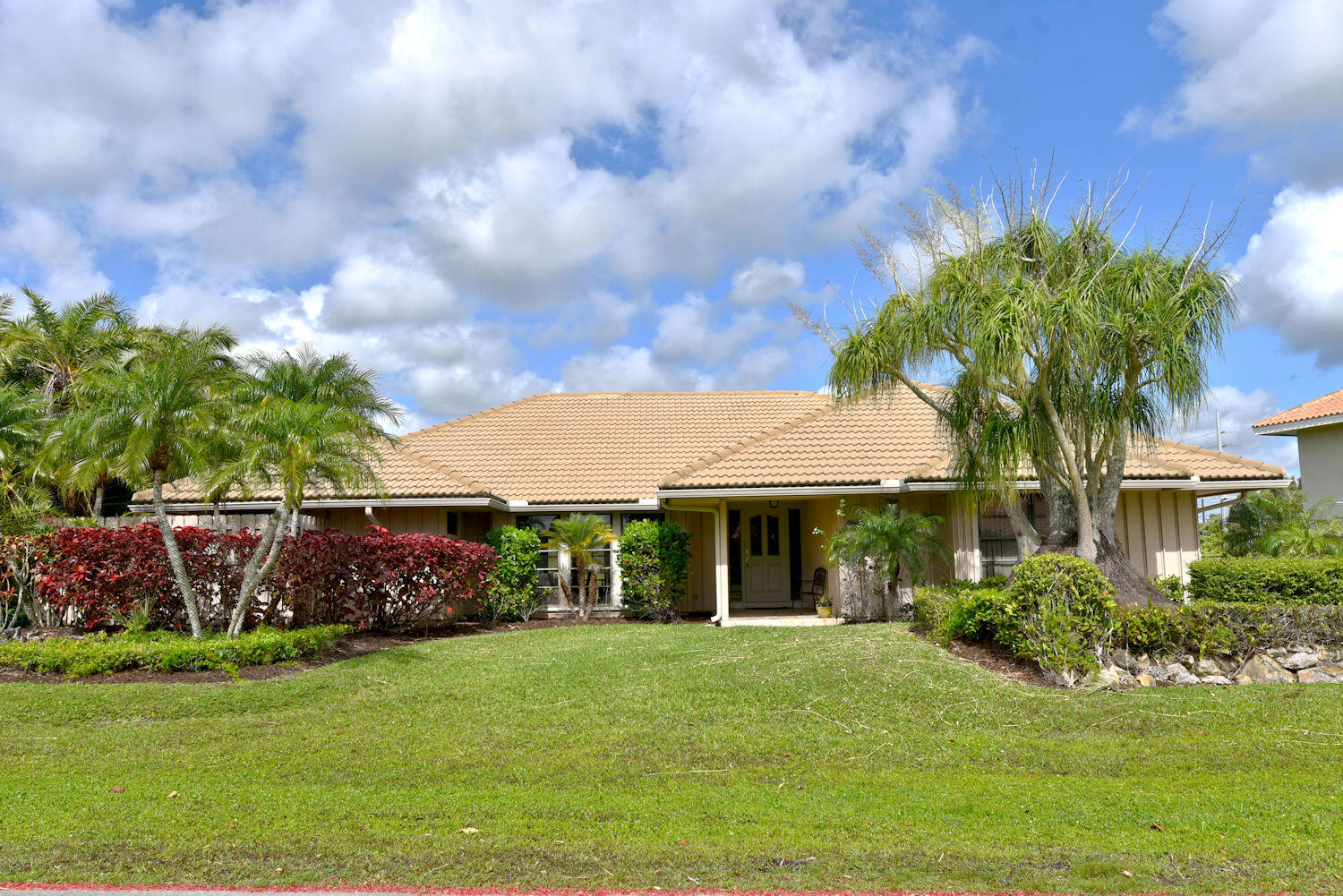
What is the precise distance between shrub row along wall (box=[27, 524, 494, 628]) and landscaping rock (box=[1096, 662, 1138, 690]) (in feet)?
34.0

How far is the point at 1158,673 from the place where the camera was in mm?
9922

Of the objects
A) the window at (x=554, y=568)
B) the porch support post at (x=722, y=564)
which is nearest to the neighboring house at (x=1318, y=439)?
the porch support post at (x=722, y=564)

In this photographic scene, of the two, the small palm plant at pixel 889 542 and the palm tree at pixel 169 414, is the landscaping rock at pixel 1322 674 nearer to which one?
the small palm plant at pixel 889 542

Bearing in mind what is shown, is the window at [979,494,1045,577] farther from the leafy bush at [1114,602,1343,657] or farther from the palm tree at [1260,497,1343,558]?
the leafy bush at [1114,602,1343,657]

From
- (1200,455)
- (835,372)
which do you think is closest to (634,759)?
(835,372)

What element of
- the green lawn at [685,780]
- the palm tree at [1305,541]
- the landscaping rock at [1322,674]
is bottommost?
the green lawn at [685,780]

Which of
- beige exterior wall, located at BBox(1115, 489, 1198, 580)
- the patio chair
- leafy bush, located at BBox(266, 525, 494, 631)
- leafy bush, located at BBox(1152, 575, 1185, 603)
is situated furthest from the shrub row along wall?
beige exterior wall, located at BBox(1115, 489, 1198, 580)

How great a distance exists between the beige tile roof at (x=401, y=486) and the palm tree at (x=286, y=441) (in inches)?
83.1

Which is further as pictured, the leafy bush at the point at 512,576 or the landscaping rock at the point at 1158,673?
the leafy bush at the point at 512,576

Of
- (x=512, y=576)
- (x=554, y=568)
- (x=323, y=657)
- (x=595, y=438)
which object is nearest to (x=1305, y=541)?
(x=554, y=568)

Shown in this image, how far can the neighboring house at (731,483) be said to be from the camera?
15.6 metres

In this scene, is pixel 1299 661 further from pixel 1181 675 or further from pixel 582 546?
pixel 582 546

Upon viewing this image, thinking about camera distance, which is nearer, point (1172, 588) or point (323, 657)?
point (1172, 588)

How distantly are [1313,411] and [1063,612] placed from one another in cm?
2029
